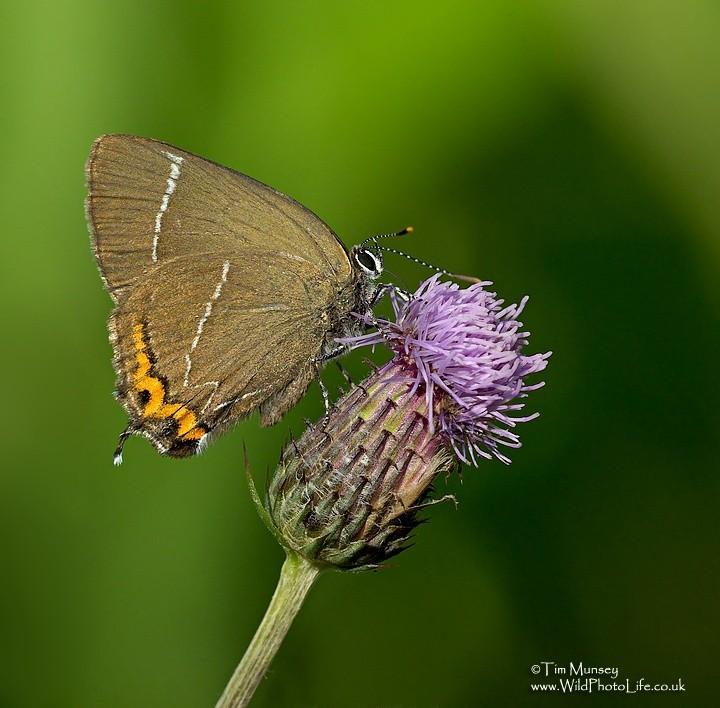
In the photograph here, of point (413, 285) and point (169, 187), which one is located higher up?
point (169, 187)

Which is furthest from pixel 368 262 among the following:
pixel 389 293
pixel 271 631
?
pixel 271 631

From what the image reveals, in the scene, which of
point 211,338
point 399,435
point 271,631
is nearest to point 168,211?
point 211,338

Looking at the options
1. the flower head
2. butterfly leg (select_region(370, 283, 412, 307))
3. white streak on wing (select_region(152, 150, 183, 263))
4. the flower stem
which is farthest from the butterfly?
the flower stem

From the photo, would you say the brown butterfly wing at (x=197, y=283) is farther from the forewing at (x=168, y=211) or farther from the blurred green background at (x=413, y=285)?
the blurred green background at (x=413, y=285)

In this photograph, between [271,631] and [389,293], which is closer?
[271,631]

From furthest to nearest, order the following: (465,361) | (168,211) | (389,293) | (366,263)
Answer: (366,263)
(389,293)
(168,211)
(465,361)

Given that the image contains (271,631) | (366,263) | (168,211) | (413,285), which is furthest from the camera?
(413,285)

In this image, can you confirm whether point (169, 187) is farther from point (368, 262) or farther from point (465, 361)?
point (465, 361)

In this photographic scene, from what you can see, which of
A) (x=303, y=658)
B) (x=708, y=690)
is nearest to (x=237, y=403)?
(x=303, y=658)

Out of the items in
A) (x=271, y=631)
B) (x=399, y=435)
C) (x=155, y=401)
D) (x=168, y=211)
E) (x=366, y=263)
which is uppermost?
(x=168, y=211)
